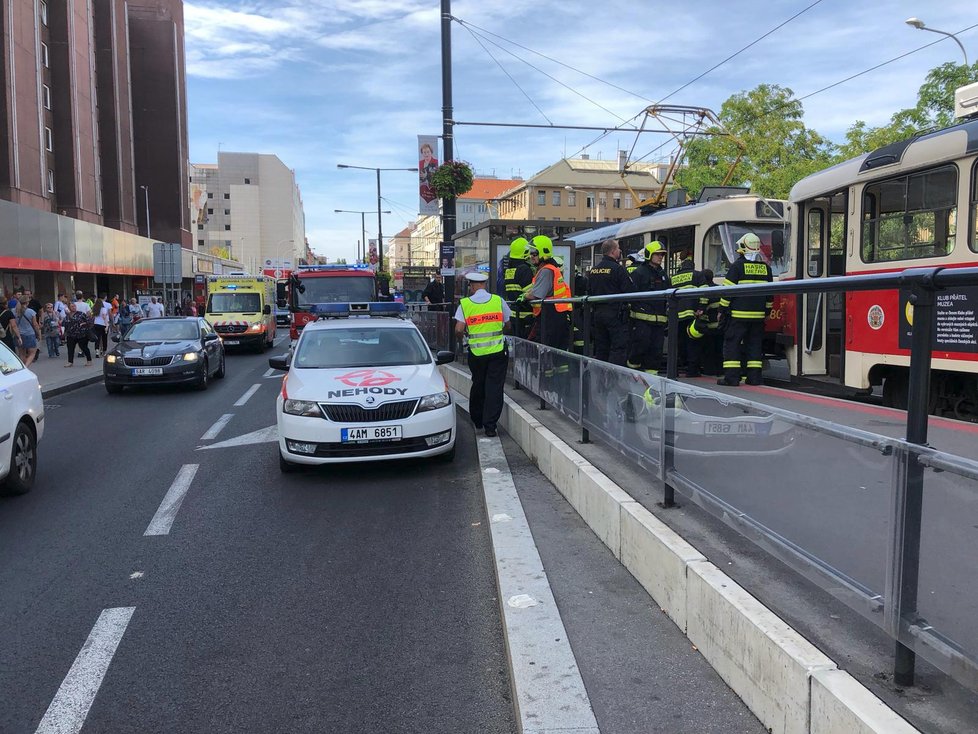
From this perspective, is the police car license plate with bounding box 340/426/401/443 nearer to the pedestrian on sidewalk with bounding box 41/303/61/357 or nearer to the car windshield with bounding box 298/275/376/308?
the car windshield with bounding box 298/275/376/308

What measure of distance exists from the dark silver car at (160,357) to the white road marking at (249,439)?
4.71 m

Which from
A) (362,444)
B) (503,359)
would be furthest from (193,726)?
(503,359)

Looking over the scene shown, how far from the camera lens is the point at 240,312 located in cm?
2505

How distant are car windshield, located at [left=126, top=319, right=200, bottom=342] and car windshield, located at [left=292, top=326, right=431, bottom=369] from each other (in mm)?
7434

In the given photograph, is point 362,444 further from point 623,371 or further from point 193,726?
point 193,726

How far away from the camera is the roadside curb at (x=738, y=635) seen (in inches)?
95.0

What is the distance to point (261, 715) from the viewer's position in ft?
10.9

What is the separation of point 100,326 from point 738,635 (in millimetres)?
23468

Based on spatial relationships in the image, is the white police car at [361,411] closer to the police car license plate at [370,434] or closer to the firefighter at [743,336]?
the police car license plate at [370,434]

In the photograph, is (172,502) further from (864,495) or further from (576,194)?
(576,194)

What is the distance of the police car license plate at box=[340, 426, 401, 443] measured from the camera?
7.23 m

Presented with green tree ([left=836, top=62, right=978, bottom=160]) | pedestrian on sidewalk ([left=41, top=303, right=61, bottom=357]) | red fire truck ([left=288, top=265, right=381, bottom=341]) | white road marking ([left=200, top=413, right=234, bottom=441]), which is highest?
green tree ([left=836, top=62, right=978, bottom=160])

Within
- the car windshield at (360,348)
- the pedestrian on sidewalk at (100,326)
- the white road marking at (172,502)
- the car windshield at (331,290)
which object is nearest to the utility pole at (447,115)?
the car windshield at (331,290)

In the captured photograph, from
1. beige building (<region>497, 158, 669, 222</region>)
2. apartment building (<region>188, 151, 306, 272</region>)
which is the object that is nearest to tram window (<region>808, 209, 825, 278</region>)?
beige building (<region>497, 158, 669, 222</region>)
